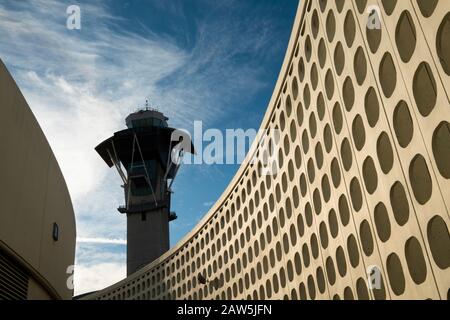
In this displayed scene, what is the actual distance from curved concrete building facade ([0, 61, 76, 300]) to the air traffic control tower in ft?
175

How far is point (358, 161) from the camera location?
17875 mm

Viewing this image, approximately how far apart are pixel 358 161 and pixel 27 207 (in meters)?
13.1

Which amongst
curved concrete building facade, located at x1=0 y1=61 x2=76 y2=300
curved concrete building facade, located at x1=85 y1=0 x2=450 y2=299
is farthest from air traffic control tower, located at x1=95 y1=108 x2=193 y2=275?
curved concrete building facade, located at x1=0 y1=61 x2=76 y2=300

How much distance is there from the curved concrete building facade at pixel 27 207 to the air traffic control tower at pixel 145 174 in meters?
53.4

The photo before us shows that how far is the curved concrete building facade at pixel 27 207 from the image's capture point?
13414 millimetres

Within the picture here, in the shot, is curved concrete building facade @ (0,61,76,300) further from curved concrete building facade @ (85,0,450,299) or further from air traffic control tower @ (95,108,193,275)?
air traffic control tower @ (95,108,193,275)

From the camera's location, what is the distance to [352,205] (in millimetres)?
18641

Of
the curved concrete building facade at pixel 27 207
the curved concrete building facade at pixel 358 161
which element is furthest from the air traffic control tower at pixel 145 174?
the curved concrete building facade at pixel 27 207

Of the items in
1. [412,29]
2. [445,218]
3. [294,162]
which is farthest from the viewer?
[294,162]

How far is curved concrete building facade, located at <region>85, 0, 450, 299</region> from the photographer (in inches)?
495

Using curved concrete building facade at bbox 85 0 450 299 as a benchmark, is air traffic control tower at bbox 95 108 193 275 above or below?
above
